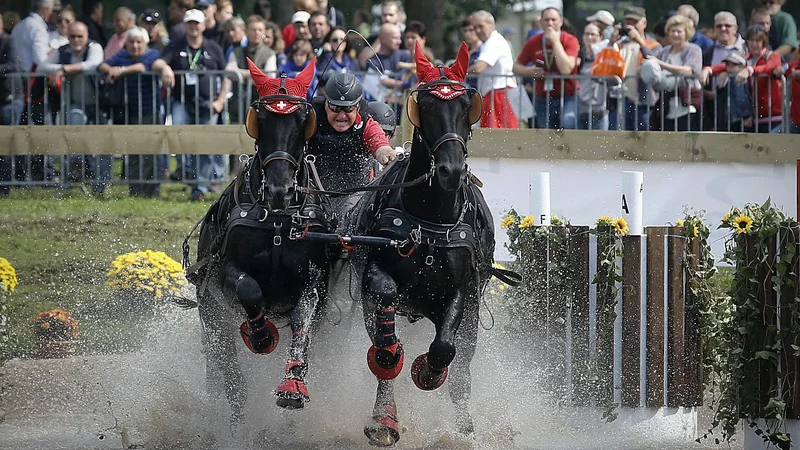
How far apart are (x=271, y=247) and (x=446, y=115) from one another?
1.34 metres

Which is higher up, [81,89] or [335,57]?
[335,57]

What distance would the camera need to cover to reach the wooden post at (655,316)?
7891 mm

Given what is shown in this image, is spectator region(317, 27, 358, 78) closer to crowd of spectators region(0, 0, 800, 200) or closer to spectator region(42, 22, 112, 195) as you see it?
crowd of spectators region(0, 0, 800, 200)

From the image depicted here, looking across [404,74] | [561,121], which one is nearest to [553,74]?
[561,121]

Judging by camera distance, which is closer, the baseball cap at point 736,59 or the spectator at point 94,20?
the baseball cap at point 736,59

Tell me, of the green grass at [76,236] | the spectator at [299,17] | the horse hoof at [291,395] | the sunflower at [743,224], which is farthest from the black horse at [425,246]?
the spectator at [299,17]

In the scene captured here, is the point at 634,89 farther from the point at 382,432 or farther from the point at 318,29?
the point at 382,432

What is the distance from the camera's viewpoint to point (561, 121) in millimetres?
12664

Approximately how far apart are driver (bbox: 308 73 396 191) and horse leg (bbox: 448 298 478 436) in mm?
1254

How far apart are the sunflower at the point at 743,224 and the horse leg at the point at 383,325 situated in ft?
6.45

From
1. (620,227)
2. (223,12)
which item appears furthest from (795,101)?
(223,12)

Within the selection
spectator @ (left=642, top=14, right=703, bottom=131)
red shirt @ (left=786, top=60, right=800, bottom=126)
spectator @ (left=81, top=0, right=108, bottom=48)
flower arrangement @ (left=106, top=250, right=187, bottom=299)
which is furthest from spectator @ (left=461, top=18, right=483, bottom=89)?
spectator @ (left=81, top=0, right=108, bottom=48)

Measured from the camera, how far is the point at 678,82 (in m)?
12.5

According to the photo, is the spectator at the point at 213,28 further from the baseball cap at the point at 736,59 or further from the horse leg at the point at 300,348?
the horse leg at the point at 300,348
